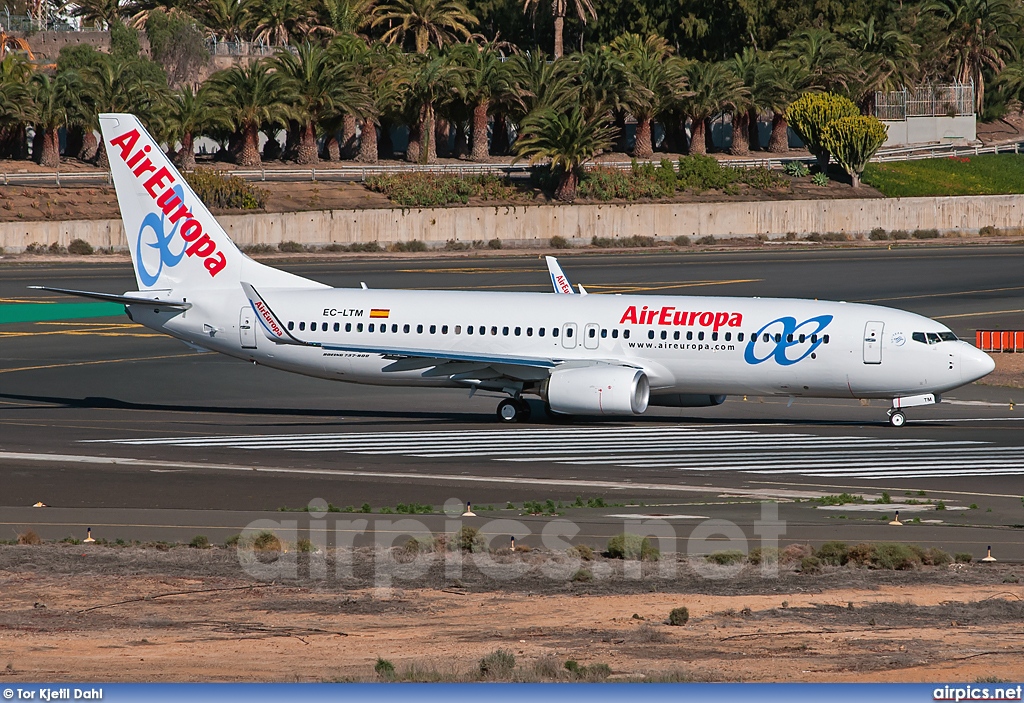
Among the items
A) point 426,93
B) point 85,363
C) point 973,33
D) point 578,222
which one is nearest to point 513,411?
point 85,363

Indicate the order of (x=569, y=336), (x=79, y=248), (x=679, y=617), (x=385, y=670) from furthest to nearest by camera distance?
1. (x=79, y=248)
2. (x=569, y=336)
3. (x=679, y=617)
4. (x=385, y=670)

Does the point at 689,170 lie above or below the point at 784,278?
above

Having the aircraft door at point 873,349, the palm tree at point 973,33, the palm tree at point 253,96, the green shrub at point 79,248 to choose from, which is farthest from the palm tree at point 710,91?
the aircraft door at point 873,349

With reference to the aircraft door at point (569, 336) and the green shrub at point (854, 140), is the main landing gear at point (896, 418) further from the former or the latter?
the green shrub at point (854, 140)

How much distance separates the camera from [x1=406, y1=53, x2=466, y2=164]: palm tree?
389 feet

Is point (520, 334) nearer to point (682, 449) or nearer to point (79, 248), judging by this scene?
point (682, 449)

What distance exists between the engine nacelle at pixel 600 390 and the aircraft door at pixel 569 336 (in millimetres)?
1097

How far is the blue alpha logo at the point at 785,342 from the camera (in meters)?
43.3

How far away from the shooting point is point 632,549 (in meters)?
25.2

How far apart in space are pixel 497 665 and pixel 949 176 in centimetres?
11541

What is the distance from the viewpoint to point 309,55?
117 m

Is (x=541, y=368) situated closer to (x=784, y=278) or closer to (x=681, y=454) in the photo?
(x=681, y=454)

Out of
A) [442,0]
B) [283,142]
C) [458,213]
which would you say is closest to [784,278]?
[458,213]

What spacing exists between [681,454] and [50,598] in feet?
66.6
